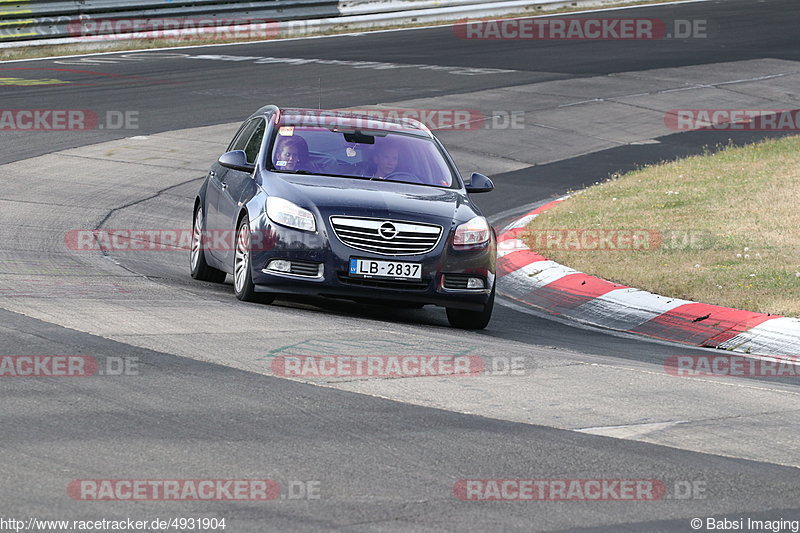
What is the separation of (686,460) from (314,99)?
18410 millimetres

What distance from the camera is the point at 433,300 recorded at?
10297mm

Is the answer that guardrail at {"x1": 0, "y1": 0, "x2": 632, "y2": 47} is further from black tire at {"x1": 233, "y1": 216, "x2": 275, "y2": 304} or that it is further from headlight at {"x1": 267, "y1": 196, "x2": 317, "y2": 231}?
headlight at {"x1": 267, "y1": 196, "x2": 317, "y2": 231}

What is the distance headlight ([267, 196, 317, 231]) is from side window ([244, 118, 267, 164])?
1.15m

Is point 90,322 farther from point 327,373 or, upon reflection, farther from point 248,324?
point 327,373

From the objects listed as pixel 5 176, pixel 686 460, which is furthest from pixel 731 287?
pixel 5 176
